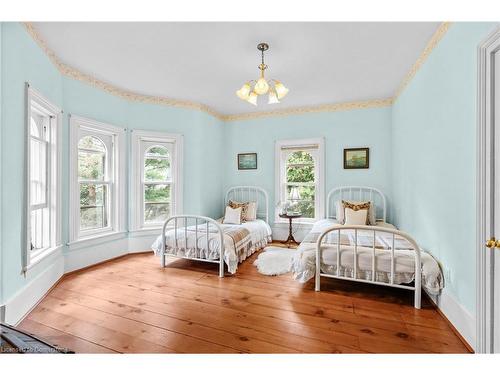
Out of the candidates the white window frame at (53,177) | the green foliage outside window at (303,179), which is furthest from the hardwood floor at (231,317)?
the green foliage outside window at (303,179)

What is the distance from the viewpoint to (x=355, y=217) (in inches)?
146

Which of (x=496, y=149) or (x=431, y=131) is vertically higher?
(x=431, y=131)

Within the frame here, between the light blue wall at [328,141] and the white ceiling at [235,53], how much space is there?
63 centimetres

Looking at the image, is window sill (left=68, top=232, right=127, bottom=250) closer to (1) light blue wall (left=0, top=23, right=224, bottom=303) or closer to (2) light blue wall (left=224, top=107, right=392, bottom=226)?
(1) light blue wall (left=0, top=23, right=224, bottom=303)

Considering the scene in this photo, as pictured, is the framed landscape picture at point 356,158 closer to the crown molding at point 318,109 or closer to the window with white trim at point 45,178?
the crown molding at point 318,109

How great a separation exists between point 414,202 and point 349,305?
1.56 m

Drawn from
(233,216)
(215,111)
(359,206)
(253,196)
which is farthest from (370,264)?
(215,111)

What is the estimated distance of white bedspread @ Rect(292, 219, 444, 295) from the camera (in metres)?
2.22

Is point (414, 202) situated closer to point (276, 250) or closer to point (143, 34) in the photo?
point (276, 250)

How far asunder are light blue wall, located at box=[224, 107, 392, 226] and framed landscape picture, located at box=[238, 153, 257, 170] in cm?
9

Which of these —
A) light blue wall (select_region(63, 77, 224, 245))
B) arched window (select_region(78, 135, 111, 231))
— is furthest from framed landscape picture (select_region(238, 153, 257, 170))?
arched window (select_region(78, 135, 111, 231))

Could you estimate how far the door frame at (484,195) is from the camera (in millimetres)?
1517
